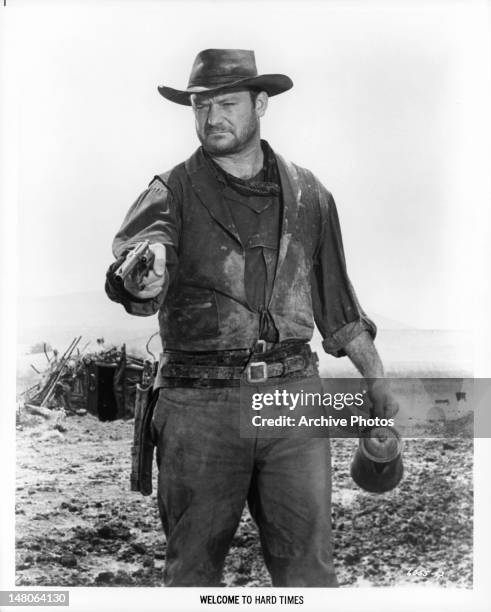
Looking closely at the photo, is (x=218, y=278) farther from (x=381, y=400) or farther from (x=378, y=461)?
(x=378, y=461)

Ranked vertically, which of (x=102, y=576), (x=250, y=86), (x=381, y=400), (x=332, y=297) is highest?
(x=250, y=86)

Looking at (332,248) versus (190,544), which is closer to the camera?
(190,544)

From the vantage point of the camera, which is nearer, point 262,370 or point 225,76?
point 262,370

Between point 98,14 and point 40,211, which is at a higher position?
point 98,14

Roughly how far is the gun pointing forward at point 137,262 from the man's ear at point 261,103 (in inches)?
34.5

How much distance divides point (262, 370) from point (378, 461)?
68 cm

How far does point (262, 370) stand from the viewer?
3.91 metres

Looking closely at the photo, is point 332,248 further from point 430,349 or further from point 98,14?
point 98,14

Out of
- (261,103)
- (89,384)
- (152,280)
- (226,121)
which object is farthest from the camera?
(89,384)

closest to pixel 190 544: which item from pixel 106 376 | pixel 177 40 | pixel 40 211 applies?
pixel 106 376

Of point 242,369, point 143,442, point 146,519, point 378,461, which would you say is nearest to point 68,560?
point 146,519

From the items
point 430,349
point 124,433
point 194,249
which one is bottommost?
point 124,433

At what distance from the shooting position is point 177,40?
4.25m

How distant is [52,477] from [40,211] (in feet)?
3.72
